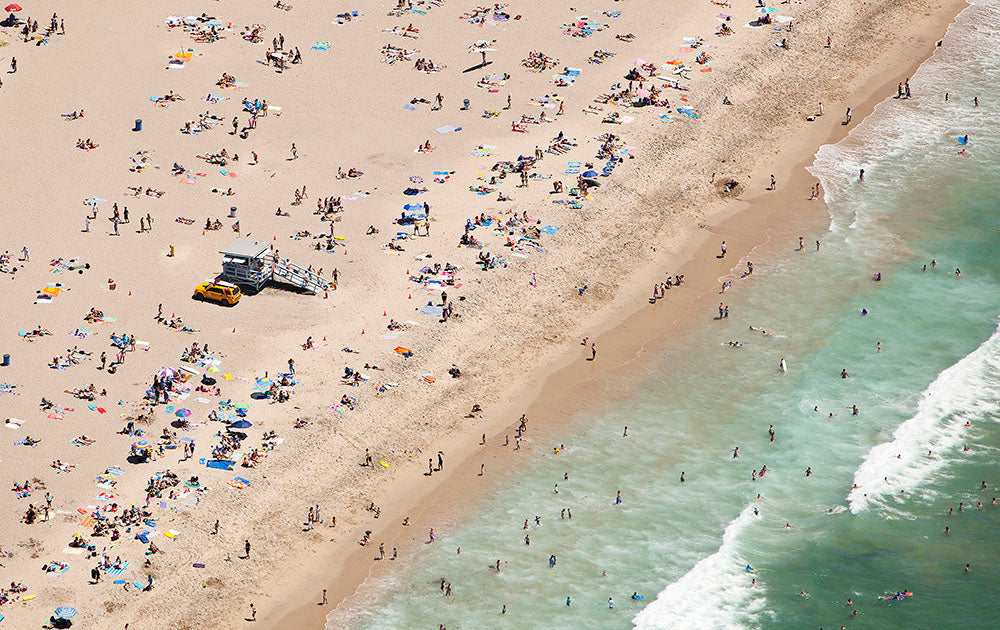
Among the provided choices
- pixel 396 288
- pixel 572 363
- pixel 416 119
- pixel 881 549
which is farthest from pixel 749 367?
pixel 416 119

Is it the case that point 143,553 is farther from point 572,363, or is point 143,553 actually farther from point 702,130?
point 702,130

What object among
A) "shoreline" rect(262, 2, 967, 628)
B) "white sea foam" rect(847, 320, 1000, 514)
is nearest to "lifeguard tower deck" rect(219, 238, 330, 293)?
"shoreline" rect(262, 2, 967, 628)

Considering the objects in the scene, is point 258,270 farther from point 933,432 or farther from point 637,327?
point 933,432

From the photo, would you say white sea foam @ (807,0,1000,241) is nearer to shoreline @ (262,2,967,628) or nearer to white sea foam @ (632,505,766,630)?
shoreline @ (262,2,967,628)

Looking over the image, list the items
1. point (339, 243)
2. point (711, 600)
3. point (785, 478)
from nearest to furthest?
point (711, 600)
point (785, 478)
point (339, 243)

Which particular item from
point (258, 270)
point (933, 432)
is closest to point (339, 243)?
point (258, 270)

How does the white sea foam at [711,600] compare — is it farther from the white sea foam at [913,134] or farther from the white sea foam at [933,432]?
the white sea foam at [913,134]
